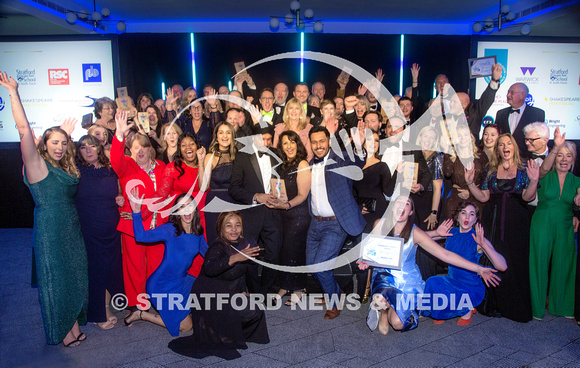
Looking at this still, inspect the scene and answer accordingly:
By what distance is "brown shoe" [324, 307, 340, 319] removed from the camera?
3.55m

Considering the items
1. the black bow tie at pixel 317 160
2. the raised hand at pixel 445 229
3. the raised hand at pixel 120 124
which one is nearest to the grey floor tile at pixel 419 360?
the raised hand at pixel 445 229

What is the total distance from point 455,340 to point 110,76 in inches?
295

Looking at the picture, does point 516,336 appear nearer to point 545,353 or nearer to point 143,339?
point 545,353

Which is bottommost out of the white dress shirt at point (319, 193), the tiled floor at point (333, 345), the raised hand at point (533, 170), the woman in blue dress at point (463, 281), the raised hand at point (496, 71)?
the tiled floor at point (333, 345)

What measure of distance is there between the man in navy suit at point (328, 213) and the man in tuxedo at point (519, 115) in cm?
227

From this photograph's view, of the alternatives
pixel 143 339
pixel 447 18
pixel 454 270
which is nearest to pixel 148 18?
pixel 447 18

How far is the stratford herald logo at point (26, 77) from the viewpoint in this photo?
7445 mm

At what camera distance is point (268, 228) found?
3.85 m

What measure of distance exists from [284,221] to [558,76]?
7.08 metres

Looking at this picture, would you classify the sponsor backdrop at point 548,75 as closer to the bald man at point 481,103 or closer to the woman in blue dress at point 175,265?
the bald man at point 481,103

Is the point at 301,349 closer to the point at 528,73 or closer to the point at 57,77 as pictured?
the point at 57,77

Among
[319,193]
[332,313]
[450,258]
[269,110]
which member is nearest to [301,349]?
[332,313]

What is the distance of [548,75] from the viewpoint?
796cm

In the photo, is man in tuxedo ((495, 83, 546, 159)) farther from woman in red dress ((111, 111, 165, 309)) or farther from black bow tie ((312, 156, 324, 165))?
woman in red dress ((111, 111, 165, 309))
